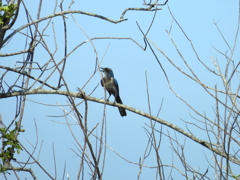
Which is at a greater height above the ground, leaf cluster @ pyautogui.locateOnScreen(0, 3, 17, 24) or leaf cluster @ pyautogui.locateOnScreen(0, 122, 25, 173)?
leaf cluster @ pyautogui.locateOnScreen(0, 3, 17, 24)

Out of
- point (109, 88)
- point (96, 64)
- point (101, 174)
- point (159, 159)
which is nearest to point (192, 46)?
point (96, 64)

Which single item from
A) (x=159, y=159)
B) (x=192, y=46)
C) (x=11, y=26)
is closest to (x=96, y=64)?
(x=192, y=46)

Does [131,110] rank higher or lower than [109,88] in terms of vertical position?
lower

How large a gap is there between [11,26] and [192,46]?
2198 mm

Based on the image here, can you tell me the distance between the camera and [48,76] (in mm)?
5074

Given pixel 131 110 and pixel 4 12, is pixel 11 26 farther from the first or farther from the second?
pixel 131 110

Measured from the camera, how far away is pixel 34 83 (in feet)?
17.1

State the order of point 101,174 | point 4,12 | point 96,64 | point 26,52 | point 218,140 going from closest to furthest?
point 101,174
point 218,140
point 96,64
point 4,12
point 26,52

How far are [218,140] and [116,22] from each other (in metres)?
2.01

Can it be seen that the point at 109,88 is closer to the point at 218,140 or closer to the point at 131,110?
the point at 131,110

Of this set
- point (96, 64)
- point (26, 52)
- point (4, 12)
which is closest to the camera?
point (96, 64)

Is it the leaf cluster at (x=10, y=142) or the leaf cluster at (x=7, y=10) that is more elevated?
the leaf cluster at (x=7, y=10)

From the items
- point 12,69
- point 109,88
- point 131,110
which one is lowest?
point 131,110

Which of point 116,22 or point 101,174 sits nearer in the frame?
point 101,174
